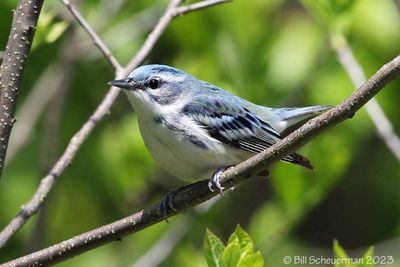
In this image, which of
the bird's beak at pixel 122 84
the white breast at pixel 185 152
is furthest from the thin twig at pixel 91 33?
the white breast at pixel 185 152

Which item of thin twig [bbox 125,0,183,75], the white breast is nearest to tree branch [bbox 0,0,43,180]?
thin twig [bbox 125,0,183,75]

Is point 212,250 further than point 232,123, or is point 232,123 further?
point 232,123

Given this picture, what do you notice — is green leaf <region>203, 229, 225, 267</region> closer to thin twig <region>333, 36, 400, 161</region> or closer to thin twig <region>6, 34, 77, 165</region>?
thin twig <region>333, 36, 400, 161</region>

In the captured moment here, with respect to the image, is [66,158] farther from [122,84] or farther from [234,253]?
[234,253]

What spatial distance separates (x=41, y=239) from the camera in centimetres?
451

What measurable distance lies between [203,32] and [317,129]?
267cm

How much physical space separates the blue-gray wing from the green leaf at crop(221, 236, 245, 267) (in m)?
1.08

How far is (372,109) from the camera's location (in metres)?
4.13

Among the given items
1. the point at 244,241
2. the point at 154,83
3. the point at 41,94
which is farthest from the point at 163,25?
the point at 41,94

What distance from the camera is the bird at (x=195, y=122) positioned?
12.6 feet

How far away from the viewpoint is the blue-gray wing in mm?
4027

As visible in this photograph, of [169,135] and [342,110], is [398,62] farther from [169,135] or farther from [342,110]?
[169,135]

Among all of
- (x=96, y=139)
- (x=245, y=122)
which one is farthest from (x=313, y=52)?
(x=96, y=139)

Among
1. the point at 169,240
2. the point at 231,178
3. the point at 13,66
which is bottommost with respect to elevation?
the point at 231,178
